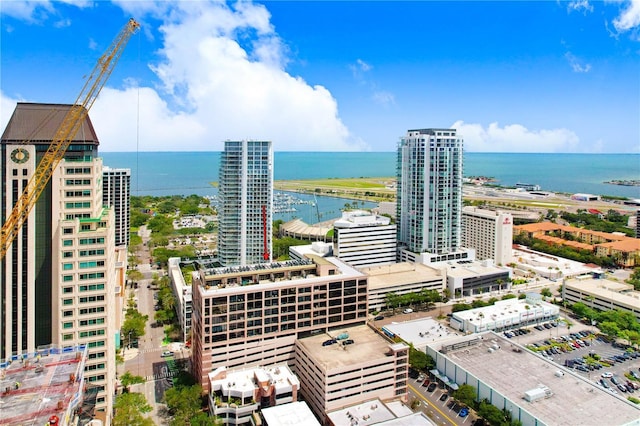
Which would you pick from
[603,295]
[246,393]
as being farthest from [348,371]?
[603,295]

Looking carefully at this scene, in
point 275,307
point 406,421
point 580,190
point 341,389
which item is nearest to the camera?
point 406,421

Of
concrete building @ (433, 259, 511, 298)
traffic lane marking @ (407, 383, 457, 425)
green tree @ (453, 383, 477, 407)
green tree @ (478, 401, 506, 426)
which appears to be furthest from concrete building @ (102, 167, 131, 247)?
green tree @ (478, 401, 506, 426)

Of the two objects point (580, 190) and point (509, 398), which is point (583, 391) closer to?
point (509, 398)

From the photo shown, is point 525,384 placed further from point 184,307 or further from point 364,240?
point 364,240

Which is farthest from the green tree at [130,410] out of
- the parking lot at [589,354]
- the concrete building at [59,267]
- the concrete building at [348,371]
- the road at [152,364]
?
the parking lot at [589,354]

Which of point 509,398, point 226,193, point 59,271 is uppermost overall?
point 226,193

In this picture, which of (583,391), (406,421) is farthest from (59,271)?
(583,391)
